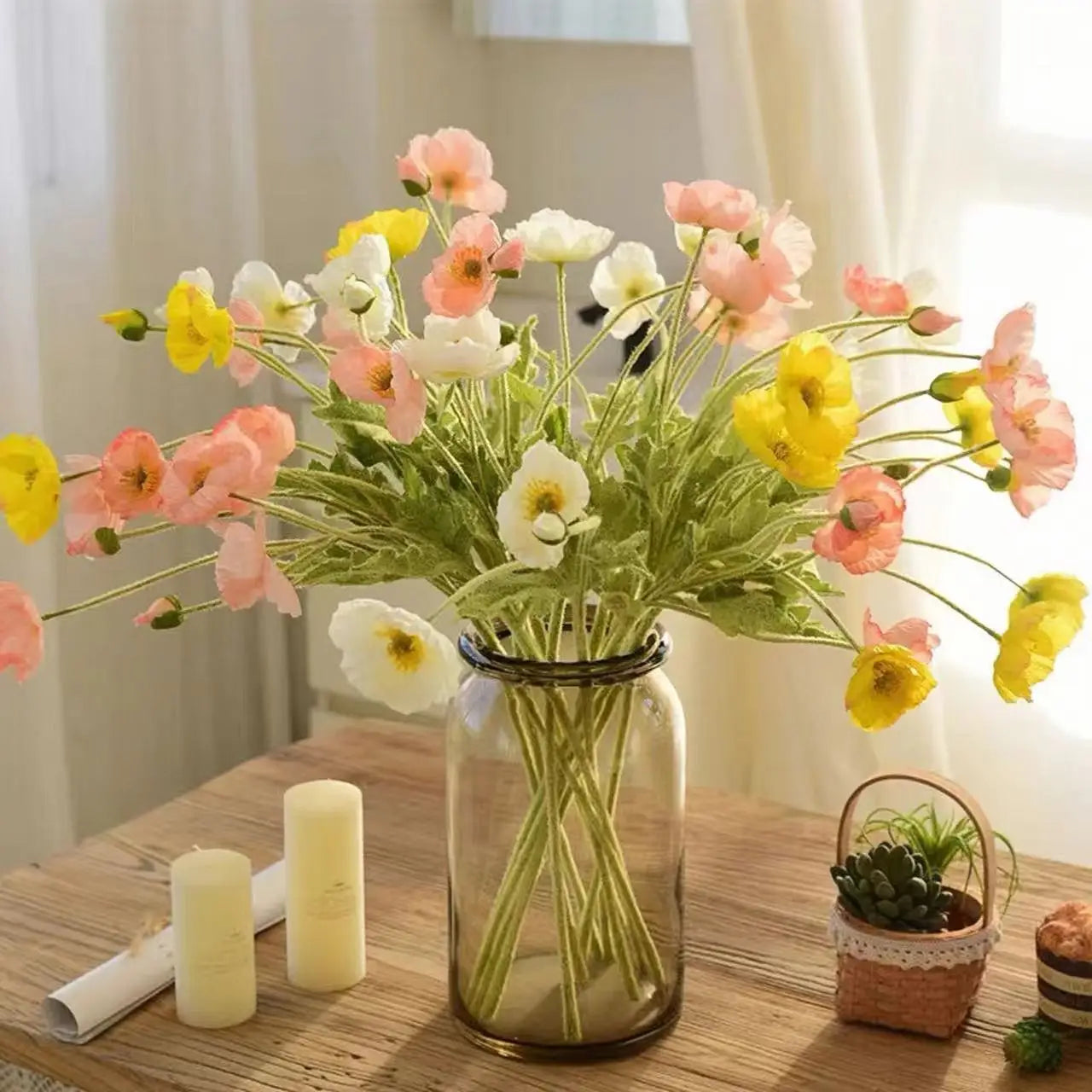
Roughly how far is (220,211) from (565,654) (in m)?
1.33

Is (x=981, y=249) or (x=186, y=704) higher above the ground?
(x=981, y=249)

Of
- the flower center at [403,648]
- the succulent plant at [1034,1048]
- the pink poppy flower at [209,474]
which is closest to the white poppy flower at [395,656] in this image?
the flower center at [403,648]

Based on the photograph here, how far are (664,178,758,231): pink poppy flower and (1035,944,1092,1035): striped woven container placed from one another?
503 millimetres

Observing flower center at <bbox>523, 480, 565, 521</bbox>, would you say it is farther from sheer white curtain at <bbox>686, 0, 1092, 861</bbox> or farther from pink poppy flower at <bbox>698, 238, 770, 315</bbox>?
sheer white curtain at <bbox>686, 0, 1092, 861</bbox>

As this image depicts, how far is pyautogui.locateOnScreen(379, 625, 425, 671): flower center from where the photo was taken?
96 cm

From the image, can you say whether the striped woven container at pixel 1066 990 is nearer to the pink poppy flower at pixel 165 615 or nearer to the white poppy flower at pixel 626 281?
the white poppy flower at pixel 626 281

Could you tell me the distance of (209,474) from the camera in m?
0.87

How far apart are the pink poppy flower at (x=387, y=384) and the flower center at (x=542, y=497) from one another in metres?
0.07

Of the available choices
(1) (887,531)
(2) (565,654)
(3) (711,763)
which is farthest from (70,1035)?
(3) (711,763)

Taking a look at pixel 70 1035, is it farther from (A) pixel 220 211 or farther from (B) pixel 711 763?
(A) pixel 220 211

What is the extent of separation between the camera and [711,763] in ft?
7.01

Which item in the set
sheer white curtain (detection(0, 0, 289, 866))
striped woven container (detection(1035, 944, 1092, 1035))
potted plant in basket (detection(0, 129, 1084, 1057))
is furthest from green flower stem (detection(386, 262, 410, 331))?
sheer white curtain (detection(0, 0, 289, 866))

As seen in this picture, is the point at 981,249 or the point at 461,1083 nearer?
the point at 461,1083

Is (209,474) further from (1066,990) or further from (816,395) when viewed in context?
(1066,990)
